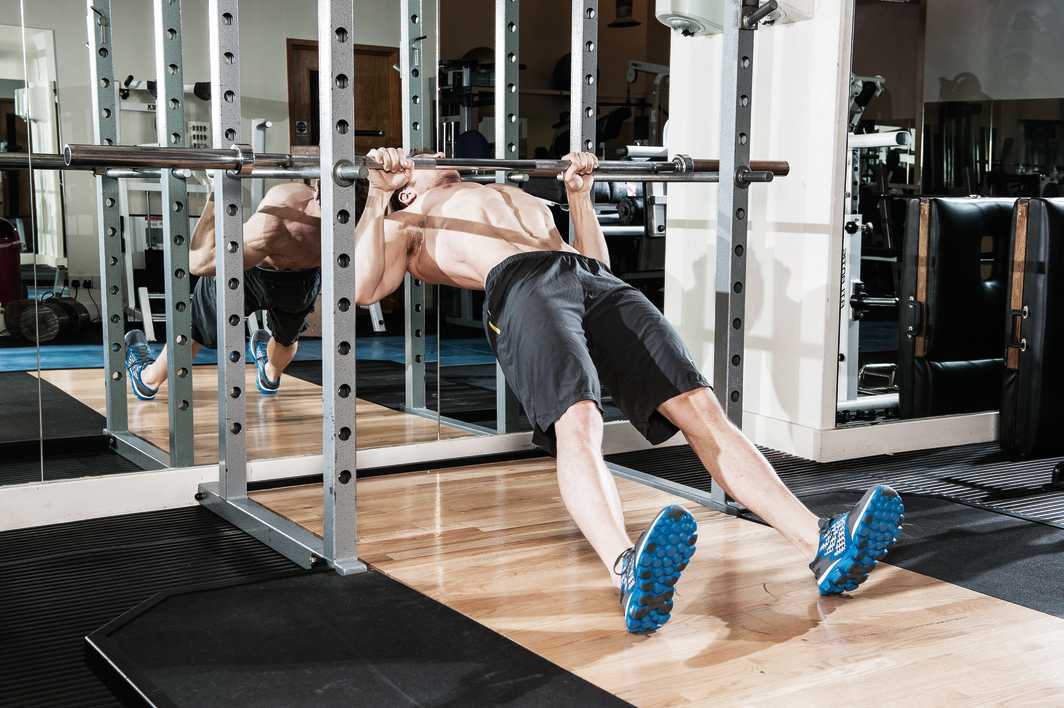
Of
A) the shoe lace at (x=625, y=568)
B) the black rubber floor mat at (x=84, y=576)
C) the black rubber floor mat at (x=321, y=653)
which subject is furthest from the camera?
the shoe lace at (x=625, y=568)

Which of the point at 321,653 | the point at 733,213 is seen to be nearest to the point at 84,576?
the point at 321,653

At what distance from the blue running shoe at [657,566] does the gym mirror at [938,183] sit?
1959mm

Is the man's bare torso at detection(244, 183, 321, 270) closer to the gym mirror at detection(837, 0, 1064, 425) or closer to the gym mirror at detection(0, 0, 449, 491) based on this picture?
A: the gym mirror at detection(0, 0, 449, 491)

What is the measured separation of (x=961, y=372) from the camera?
4055 millimetres

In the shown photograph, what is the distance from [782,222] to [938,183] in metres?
0.60

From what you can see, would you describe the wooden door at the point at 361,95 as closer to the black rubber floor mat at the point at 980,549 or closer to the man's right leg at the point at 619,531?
the man's right leg at the point at 619,531

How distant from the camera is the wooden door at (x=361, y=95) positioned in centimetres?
310

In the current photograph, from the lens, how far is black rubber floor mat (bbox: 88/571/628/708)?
1818 millimetres

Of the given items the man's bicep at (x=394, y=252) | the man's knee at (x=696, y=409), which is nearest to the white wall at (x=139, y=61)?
the man's bicep at (x=394, y=252)

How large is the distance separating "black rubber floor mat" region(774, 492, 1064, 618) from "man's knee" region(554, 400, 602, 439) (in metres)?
0.70

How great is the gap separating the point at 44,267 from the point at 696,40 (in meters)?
2.47

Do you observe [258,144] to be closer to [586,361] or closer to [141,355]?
[141,355]

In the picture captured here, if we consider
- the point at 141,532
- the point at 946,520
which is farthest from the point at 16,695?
the point at 946,520

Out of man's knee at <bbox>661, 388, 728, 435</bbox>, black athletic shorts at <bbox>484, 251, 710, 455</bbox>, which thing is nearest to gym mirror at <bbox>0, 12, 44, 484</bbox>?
black athletic shorts at <bbox>484, 251, 710, 455</bbox>
